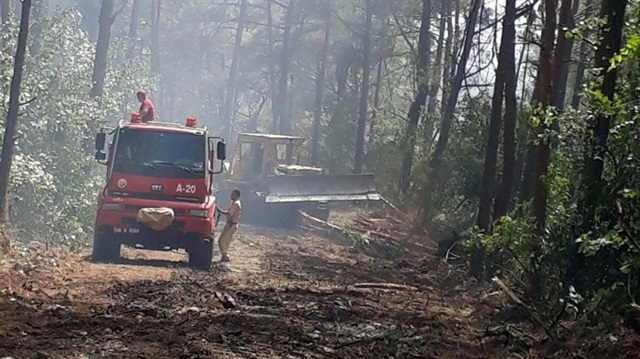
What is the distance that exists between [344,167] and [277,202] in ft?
47.2

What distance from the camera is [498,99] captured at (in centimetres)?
1638

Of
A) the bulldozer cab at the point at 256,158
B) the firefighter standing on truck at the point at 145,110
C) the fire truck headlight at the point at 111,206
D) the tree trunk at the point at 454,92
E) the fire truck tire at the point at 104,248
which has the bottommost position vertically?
the fire truck tire at the point at 104,248

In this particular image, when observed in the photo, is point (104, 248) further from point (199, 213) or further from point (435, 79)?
point (435, 79)

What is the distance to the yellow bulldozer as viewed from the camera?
26.6 m

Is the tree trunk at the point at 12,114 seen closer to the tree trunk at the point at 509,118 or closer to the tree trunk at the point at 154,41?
the tree trunk at the point at 509,118

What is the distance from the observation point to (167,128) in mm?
15633

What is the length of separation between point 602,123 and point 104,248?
341 inches

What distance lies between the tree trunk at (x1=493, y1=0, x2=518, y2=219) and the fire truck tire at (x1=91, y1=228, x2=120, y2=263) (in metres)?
6.93

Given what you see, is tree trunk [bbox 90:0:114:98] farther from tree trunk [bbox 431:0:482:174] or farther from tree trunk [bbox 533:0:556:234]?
tree trunk [bbox 533:0:556:234]

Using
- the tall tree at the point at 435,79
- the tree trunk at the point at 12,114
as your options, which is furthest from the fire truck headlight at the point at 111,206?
the tall tree at the point at 435,79

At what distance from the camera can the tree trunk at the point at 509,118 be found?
15.6 meters

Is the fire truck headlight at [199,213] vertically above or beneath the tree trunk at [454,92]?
beneath

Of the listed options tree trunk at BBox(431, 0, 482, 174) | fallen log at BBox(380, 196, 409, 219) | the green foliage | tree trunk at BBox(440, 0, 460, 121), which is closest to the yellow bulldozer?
fallen log at BBox(380, 196, 409, 219)

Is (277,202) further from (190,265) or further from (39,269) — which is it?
(39,269)
